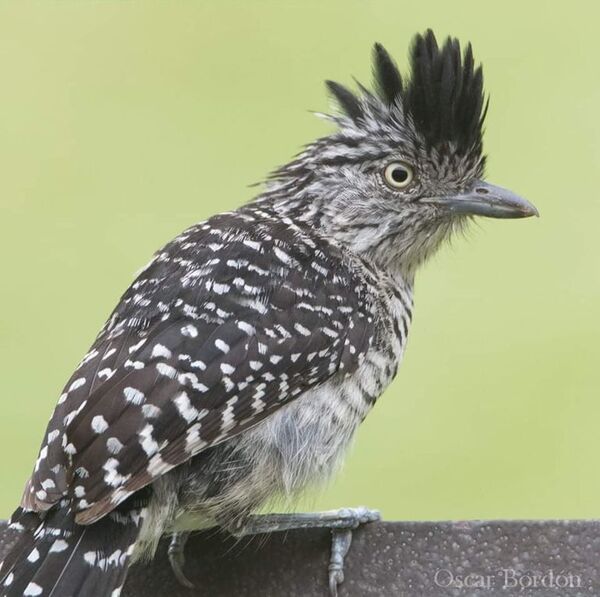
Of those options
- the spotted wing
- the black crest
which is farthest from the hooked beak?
the spotted wing

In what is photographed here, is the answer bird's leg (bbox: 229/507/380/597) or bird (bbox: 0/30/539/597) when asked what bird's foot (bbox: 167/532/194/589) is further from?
bird's leg (bbox: 229/507/380/597)

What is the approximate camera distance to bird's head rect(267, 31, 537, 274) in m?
5.11

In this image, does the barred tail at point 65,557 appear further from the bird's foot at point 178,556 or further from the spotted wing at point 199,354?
the bird's foot at point 178,556

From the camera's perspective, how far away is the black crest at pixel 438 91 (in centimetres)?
506

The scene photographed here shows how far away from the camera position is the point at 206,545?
15.0ft

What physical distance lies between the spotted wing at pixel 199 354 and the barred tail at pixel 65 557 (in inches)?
2.6

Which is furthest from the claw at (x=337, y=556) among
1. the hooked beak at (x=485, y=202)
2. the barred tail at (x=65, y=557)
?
the hooked beak at (x=485, y=202)

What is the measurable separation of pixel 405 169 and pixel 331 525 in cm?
144

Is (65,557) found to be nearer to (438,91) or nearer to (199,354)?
(199,354)

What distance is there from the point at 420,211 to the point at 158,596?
5.43 ft

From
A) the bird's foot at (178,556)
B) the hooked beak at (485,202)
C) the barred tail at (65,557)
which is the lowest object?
the barred tail at (65,557)

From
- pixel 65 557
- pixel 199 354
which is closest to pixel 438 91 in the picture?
pixel 199 354

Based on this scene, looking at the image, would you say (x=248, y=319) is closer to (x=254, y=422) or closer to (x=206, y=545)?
(x=254, y=422)

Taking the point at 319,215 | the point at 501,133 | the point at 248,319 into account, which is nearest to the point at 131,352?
the point at 248,319
